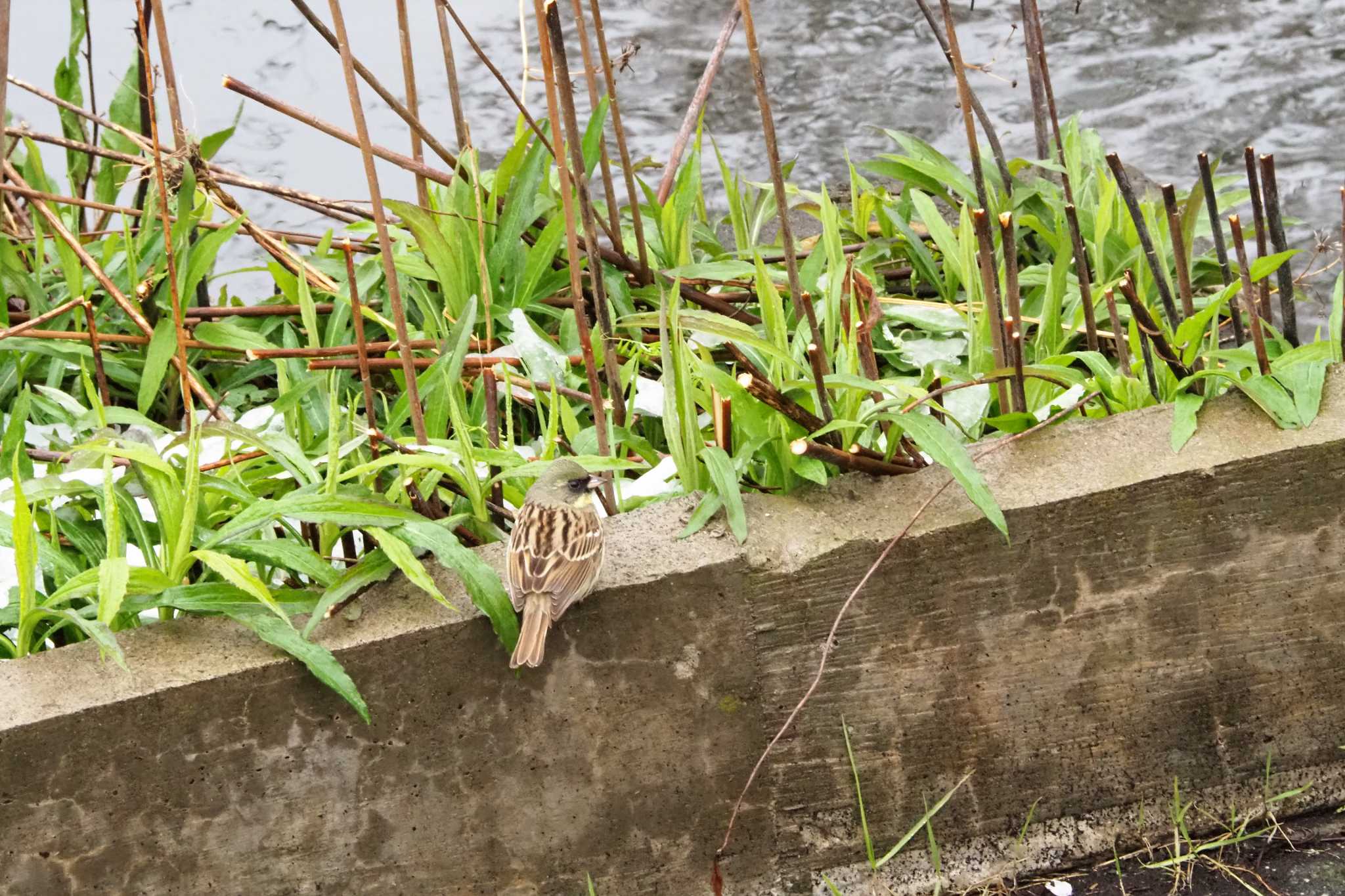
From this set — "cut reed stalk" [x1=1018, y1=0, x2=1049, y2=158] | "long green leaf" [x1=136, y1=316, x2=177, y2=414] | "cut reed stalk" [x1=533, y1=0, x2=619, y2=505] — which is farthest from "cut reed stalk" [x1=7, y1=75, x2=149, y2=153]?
"cut reed stalk" [x1=1018, y1=0, x2=1049, y2=158]

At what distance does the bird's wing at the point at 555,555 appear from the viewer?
2.76m

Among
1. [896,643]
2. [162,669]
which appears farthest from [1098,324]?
[162,669]

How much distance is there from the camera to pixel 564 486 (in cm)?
299

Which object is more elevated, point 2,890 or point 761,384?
point 761,384

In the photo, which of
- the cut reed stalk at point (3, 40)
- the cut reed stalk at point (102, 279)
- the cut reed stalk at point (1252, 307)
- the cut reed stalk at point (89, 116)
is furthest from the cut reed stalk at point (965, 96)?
the cut reed stalk at point (89, 116)

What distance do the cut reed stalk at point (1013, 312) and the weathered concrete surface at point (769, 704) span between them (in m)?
0.12

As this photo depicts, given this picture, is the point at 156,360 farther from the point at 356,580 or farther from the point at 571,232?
the point at 571,232

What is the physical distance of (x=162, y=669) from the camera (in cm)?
288

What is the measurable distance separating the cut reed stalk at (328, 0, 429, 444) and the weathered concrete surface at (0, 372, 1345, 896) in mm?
410

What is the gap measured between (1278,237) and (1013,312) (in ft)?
2.28

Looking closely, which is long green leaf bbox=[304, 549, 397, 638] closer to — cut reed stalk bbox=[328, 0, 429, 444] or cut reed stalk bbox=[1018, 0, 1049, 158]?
cut reed stalk bbox=[328, 0, 429, 444]

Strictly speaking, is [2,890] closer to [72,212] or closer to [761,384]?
[761,384]

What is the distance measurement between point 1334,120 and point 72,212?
4620 millimetres

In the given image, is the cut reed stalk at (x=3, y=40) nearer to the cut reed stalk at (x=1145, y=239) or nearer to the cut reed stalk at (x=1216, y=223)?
the cut reed stalk at (x=1145, y=239)
